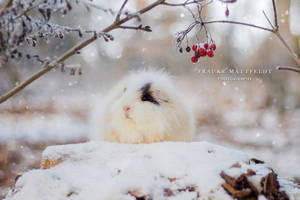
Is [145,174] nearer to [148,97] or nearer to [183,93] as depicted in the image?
[148,97]

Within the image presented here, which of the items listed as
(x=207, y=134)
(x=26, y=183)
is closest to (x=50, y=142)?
(x=207, y=134)

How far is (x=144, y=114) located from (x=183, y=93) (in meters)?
3.32

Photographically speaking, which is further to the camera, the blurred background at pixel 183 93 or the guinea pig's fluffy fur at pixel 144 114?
the blurred background at pixel 183 93

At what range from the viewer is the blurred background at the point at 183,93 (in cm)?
445

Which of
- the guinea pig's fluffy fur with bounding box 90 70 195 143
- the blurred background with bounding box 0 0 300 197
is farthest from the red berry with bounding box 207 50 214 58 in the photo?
the blurred background with bounding box 0 0 300 197

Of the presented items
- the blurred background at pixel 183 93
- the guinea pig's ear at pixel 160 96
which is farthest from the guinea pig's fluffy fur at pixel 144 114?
the blurred background at pixel 183 93

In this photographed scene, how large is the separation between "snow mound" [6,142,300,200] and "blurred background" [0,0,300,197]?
2974mm

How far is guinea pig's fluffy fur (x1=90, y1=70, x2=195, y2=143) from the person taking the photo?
4.75 feet

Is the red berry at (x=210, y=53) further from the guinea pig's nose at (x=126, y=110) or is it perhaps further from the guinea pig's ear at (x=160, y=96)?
the guinea pig's nose at (x=126, y=110)

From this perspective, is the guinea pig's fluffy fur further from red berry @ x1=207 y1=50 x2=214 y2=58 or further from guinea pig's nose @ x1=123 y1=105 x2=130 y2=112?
red berry @ x1=207 y1=50 x2=214 y2=58

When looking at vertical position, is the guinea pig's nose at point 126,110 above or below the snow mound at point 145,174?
above

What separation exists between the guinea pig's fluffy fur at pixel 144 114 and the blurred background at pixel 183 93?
2.52m

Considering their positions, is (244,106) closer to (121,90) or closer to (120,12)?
(121,90)

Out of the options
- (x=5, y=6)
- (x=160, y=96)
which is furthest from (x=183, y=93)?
(x=5, y=6)
